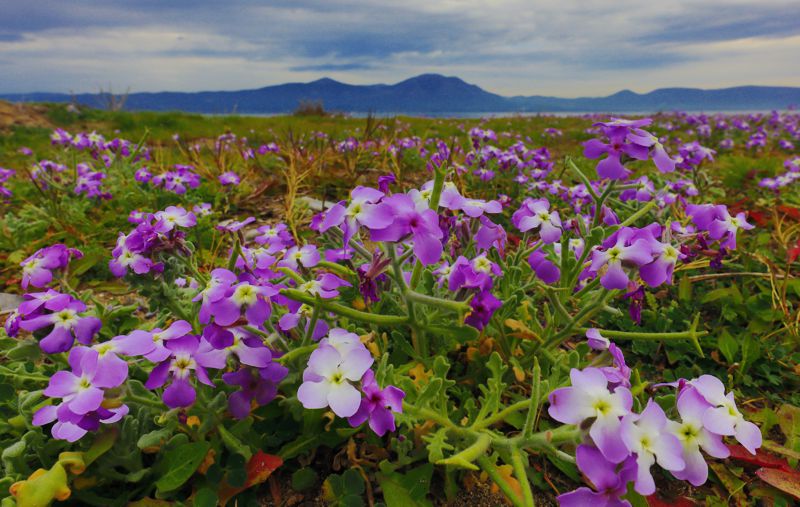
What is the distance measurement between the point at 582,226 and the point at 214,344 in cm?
154

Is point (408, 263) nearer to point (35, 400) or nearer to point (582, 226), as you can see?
point (582, 226)

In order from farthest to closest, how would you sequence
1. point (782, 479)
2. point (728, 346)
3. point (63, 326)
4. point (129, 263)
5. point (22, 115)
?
point (22, 115), point (728, 346), point (782, 479), point (129, 263), point (63, 326)

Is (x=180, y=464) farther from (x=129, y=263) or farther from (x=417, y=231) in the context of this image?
(x=417, y=231)

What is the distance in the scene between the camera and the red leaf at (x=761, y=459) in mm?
1964

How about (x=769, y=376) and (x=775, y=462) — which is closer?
(x=775, y=462)

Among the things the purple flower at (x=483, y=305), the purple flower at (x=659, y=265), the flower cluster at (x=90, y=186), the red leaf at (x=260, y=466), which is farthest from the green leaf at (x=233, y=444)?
the flower cluster at (x=90, y=186)

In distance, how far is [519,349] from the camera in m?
2.29

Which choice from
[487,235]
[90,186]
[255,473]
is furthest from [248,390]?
[90,186]

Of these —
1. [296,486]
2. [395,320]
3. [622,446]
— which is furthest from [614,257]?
[296,486]

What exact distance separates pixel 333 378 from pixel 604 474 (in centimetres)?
73

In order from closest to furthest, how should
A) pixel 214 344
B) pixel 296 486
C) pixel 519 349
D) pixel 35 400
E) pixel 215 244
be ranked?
pixel 214 344 → pixel 35 400 → pixel 296 486 → pixel 519 349 → pixel 215 244

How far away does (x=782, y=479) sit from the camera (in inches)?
74.1

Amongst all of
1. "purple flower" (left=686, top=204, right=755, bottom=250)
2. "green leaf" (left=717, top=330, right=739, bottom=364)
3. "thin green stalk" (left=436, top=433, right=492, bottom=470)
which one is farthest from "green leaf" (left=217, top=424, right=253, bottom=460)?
"green leaf" (left=717, top=330, right=739, bottom=364)

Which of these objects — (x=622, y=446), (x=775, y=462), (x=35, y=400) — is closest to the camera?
(x=622, y=446)
